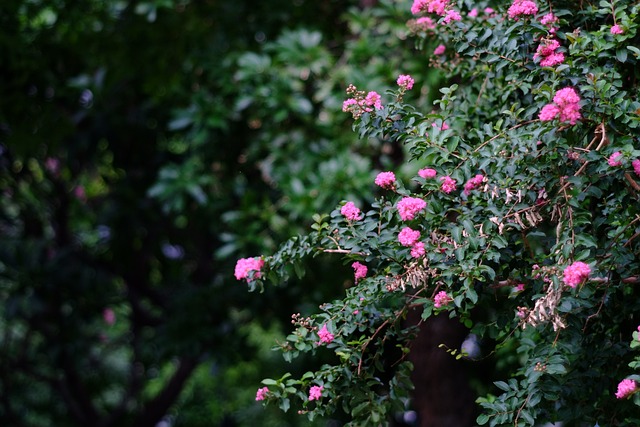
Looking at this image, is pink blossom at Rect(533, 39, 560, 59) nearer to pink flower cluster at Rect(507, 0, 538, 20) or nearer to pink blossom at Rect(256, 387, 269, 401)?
pink flower cluster at Rect(507, 0, 538, 20)

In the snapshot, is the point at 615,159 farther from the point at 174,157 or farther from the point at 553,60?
the point at 174,157

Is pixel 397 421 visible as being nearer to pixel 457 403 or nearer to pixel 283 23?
pixel 457 403

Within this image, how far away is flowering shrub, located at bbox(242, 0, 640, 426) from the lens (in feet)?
7.12

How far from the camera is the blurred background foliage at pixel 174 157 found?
423 cm

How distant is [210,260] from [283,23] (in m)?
1.74

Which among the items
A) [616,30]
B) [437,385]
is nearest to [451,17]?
[616,30]

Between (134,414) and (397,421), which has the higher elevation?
(397,421)

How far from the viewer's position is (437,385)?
410cm

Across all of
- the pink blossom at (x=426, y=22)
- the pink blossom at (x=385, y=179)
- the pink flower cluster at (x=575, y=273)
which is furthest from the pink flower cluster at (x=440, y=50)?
the pink flower cluster at (x=575, y=273)

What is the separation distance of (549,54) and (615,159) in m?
0.33

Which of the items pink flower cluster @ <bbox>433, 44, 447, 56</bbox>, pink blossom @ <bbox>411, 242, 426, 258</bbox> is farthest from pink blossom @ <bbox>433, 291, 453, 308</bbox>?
pink flower cluster @ <bbox>433, 44, 447, 56</bbox>

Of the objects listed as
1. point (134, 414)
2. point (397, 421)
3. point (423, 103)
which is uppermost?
point (423, 103)

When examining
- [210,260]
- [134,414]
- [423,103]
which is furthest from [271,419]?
[423,103]

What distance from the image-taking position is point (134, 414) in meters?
6.62
